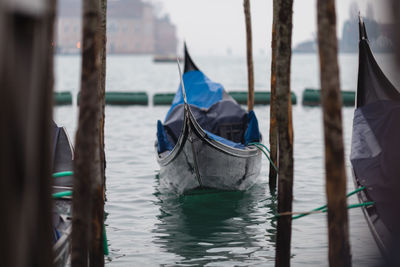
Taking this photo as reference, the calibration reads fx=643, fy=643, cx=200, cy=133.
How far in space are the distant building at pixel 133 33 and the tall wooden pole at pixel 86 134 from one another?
110m

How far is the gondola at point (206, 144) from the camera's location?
6516mm

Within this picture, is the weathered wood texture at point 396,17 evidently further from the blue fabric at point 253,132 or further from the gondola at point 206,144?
the blue fabric at point 253,132

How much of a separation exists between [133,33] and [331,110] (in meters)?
115

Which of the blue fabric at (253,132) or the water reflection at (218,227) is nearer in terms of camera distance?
the water reflection at (218,227)

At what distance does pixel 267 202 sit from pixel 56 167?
8.36 ft

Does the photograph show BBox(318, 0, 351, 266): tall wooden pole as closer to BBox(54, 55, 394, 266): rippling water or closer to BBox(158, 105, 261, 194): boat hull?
BBox(54, 55, 394, 266): rippling water

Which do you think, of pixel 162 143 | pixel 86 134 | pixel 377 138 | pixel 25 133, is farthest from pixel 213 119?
pixel 25 133

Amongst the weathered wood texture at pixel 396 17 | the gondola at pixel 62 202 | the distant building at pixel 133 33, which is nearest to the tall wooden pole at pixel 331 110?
the weathered wood texture at pixel 396 17

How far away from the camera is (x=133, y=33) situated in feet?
382

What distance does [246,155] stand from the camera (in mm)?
6957

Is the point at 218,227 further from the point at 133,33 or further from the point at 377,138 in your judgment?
the point at 133,33

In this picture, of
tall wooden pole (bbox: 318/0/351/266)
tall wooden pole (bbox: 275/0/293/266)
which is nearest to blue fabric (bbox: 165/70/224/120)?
tall wooden pole (bbox: 275/0/293/266)

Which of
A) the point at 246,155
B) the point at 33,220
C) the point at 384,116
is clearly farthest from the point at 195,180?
the point at 33,220

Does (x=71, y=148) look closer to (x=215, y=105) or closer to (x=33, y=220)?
(x=215, y=105)
